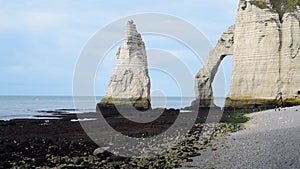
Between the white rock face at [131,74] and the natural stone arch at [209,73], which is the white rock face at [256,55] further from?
the white rock face at [131,74]

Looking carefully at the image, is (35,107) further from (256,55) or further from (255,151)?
(255,151)

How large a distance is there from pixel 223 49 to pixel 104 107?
13220 mm

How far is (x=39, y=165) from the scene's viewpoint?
1046 centimetres

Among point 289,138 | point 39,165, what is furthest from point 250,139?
point 39,165

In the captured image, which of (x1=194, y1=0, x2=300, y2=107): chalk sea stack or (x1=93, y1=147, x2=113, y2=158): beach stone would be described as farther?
(x1=194, y1=0, x2=300, y2=107): chalk sea stack

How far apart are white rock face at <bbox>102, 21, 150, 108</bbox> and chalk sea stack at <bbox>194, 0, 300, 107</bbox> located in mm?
10007

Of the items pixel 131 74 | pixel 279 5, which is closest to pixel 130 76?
pixel 131 74

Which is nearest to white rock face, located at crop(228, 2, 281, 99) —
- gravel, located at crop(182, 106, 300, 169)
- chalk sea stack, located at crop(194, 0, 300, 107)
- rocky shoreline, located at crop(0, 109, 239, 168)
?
chalk sea stack, located at crop(194, 0, 300, 107)

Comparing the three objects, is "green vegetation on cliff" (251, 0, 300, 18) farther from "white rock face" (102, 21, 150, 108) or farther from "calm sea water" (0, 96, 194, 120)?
"calm sea water" (0, 96, 194, 120)

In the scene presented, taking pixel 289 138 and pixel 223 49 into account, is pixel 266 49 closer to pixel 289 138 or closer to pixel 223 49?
pixel 223 49

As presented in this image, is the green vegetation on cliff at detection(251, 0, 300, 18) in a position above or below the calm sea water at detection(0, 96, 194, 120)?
above

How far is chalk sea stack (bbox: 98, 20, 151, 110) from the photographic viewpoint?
40062 millimetres

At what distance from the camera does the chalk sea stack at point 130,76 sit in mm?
40062

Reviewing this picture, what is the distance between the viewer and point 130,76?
4075 cm
